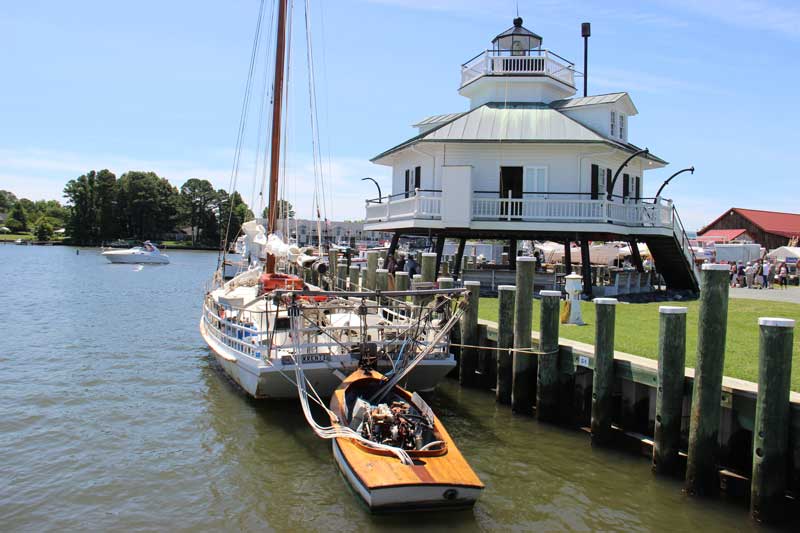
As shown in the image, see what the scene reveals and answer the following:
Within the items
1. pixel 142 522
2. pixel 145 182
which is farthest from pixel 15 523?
pixel 145 182

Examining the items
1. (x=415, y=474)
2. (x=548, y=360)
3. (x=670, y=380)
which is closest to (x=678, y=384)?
(x=670, y=380)

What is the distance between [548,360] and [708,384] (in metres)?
4.05

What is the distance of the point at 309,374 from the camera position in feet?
45.1

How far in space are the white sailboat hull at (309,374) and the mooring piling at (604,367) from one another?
359 centimetres

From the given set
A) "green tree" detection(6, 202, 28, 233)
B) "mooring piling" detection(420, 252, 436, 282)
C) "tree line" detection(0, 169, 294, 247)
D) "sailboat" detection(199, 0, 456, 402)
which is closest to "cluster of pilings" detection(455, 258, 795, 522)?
"sailboat" detection(199, 0, 456, 402)

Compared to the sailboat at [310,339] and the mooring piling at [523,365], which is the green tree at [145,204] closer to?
the sailboat at [310,339]

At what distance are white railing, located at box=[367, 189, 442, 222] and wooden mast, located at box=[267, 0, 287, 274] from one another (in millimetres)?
6732

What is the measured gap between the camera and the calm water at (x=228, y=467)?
10055 mm

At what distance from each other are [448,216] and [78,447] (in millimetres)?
15959

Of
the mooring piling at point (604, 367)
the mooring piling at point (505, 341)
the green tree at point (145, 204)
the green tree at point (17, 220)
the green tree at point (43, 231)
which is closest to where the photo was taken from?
the mooring piling at point (604, 367)

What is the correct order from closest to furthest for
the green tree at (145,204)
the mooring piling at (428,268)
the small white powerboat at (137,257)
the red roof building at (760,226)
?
the mooring piling at (428,268), the red roof building at (760,226), the small white powerboat at (137,257), the green tree at (145,204)

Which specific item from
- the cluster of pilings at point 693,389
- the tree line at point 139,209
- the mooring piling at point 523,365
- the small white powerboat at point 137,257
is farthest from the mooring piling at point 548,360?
the tree line at point 139,209

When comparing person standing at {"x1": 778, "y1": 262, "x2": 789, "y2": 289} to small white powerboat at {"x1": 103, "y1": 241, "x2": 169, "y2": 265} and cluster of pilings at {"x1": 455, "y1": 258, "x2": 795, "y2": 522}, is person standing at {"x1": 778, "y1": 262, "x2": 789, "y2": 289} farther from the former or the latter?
small white powerboat at {"x1": 103, "y1": 241, "x2": 169, "y2": 265}

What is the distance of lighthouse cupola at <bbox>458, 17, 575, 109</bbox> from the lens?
102 ft
